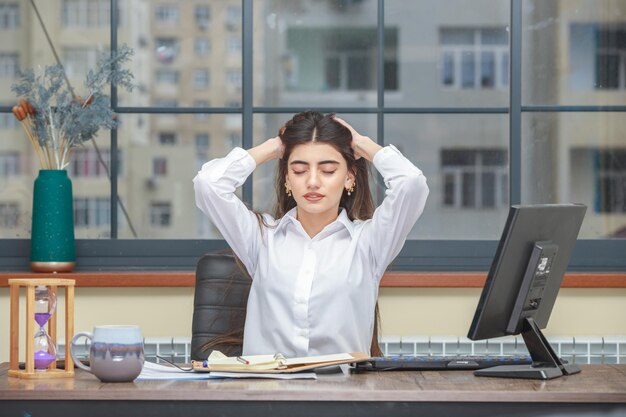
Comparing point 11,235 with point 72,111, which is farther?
point 11,235

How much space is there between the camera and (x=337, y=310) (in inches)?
109

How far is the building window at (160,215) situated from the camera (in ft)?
14.1

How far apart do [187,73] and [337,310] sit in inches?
144

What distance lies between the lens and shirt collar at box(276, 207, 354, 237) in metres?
2.84

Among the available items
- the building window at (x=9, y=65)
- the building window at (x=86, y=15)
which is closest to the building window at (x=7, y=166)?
the building window at (x=9, y=65)

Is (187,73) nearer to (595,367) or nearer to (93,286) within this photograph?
(93,286)

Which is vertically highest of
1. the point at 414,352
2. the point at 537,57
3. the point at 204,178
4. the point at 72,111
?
the point at 537,57

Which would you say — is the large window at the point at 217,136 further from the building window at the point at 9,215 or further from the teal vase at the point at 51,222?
the teal vase at the point at 51,222

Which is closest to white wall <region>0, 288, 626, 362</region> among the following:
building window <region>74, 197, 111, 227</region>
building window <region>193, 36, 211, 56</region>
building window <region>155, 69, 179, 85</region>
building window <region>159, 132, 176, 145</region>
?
building window <region>74, 197, 111, 227</region>

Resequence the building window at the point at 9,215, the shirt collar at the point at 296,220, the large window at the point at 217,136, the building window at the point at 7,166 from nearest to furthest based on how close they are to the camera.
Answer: the shirt collar at the point at 296,220
the large window at the point at 217,136
the building window at the point at 9,215
the building window at the point at 7,166

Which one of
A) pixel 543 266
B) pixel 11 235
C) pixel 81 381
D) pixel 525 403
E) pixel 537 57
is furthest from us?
pixel 537 57

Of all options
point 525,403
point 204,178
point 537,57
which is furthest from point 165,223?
point 525,403

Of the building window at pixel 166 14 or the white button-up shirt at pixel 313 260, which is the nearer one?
the white button-up shirt at pixel 313 260

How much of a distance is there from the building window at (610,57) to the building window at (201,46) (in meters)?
2.40
